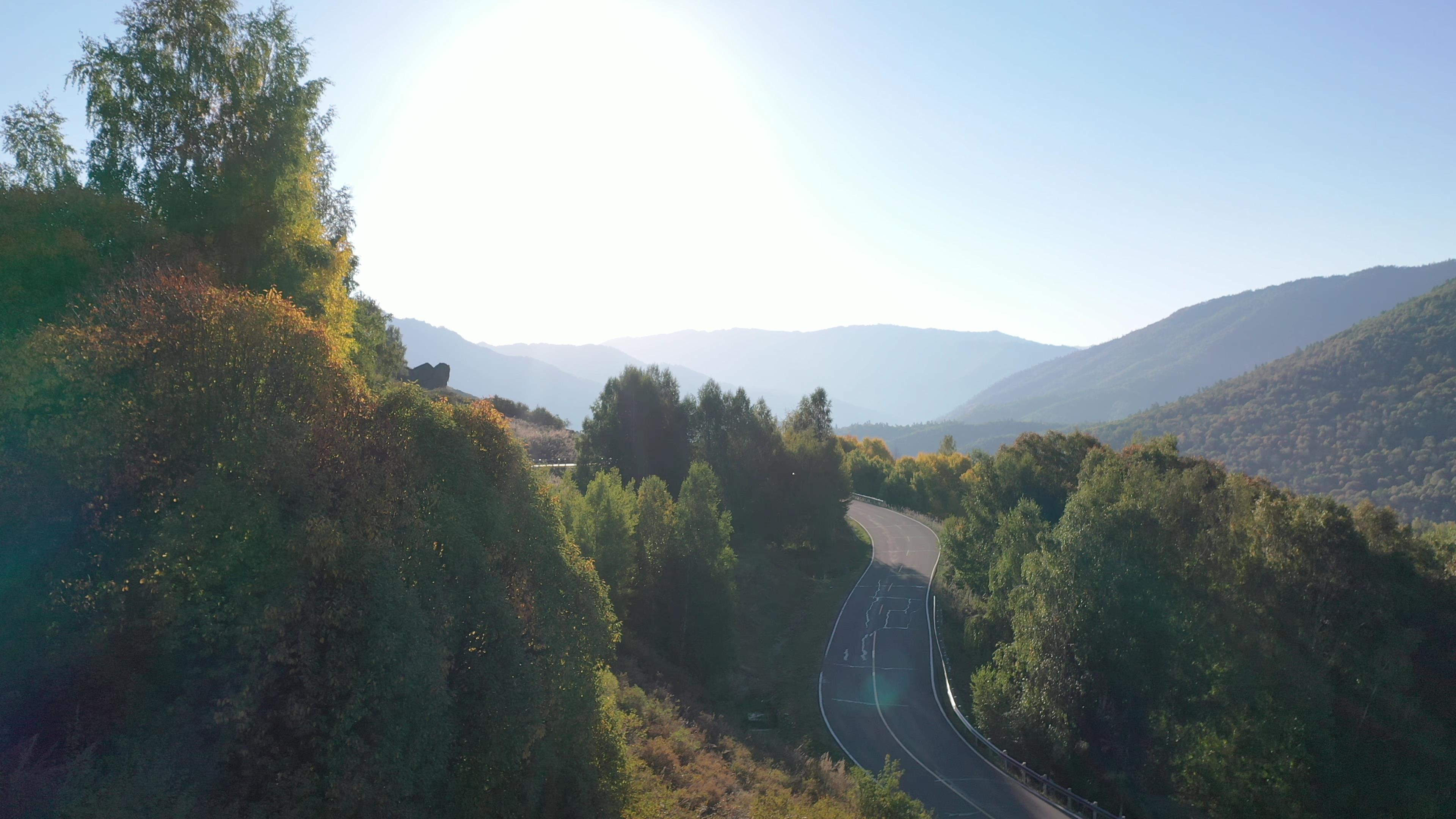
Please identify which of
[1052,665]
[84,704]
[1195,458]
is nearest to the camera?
[84,704]

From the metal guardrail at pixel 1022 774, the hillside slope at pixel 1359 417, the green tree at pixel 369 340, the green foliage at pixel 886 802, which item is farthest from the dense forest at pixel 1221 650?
the hillside slope at pixel 1359 417

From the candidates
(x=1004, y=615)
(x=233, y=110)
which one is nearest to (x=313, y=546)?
(x=233, y=110)

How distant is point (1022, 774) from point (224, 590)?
1066 inches

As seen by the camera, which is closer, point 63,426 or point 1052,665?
point 63,426

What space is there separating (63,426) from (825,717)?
28540 millimetres

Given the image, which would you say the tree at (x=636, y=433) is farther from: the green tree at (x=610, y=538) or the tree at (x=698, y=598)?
the green tree at (x=610, y=538)

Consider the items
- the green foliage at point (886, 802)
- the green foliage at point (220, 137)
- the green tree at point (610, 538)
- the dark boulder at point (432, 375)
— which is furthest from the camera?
the dark boulder at point (432, 375)

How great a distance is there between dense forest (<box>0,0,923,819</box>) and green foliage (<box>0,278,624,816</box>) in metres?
0.03

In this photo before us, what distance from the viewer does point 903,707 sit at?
104ft

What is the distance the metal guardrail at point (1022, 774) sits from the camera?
23406 mm

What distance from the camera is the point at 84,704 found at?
8.07 metres

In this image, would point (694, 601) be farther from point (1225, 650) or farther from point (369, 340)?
point (1225, 650)

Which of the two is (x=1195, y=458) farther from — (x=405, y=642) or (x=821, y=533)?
(x=405, y=642)

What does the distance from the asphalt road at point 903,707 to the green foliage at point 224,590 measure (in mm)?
19230
